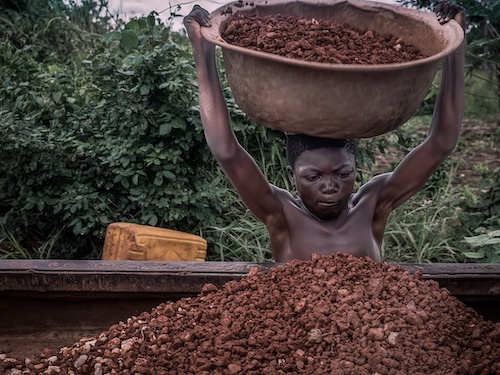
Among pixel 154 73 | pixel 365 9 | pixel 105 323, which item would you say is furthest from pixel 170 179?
pixel 365 9

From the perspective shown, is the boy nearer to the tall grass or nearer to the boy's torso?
the boy's torso

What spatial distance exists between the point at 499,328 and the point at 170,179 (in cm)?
216

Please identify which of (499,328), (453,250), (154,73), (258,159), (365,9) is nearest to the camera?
(499,328)

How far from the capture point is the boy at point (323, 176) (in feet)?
7.22

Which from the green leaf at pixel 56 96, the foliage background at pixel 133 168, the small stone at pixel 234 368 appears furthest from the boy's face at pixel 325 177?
the green leaf at pixel 56 96

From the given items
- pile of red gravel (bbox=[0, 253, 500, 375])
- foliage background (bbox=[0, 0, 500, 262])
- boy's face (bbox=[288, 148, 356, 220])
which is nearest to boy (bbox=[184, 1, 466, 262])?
boy's face (bbox=[288, 148, 356, 220])

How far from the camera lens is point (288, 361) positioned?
179 cm

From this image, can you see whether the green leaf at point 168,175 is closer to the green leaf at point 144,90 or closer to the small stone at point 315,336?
the green leaf at point 144,90

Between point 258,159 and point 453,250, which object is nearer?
point 453,250

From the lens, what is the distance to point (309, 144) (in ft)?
7.31

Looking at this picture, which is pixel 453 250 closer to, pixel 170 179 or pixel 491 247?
pixel 491 247

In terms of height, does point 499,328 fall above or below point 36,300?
below

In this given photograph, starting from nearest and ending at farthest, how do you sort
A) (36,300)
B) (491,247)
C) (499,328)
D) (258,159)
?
(499,328) < (36,300) < (491,247) < (258,159)

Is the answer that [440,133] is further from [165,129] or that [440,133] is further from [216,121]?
[165,129]
